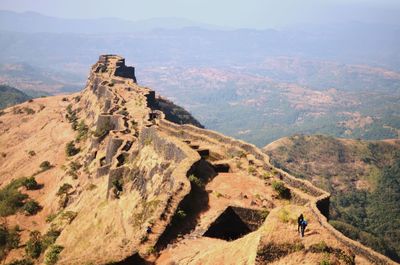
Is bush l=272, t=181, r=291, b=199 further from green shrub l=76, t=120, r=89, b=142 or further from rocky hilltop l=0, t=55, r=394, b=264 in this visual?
green shrub l=76, t=120, r=89, b=142

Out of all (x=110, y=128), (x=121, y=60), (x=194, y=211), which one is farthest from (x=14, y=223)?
(x=121, y=60)

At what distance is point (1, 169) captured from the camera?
76062 mm

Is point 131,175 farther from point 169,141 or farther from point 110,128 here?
point 110,128

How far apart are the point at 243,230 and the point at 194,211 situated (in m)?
3.35

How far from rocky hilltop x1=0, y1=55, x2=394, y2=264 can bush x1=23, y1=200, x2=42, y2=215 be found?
15cm

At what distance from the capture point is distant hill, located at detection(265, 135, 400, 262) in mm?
141375

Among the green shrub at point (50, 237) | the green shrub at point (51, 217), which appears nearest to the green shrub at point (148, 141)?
the green shrub at point (50, 237)

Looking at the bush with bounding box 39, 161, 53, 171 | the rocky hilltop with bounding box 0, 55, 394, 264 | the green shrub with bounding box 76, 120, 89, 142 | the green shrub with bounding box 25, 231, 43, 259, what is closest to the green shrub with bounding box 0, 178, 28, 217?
the rocky hilltop with bounding box 0, 55, 394, 264

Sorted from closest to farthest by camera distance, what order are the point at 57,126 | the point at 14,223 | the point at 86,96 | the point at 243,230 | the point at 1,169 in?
the point at 243,230 < the point at 14,223 < the point at 1,169 < the point at 57,126 < the point at 86,96

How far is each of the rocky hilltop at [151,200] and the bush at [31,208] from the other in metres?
0.15

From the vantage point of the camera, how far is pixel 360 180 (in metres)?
180

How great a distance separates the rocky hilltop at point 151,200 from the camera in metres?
20.9

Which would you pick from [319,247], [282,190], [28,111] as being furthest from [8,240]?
[28,111]

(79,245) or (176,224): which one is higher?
(176,224)
